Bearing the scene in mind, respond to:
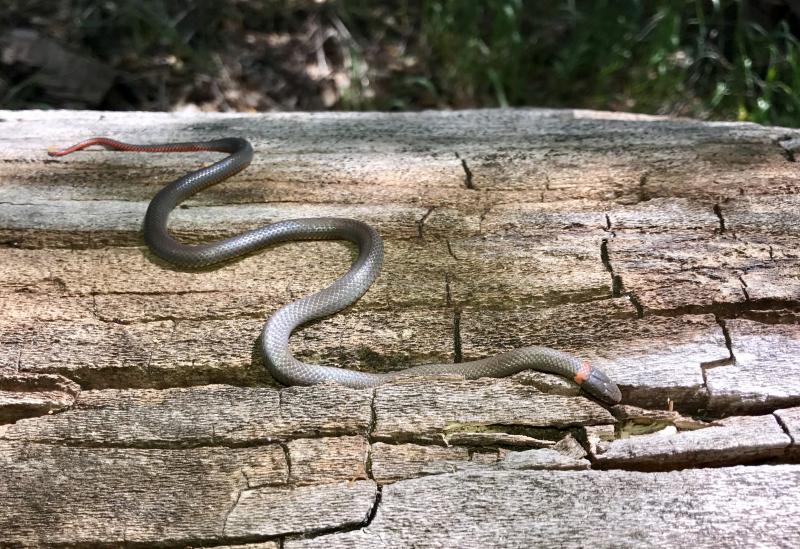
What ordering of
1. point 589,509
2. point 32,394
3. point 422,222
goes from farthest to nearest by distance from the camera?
point 422,222, point 32,394, point 589,509

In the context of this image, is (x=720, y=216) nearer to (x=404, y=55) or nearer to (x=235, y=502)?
(x=235, y=502)

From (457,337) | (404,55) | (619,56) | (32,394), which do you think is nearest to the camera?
(32,394)

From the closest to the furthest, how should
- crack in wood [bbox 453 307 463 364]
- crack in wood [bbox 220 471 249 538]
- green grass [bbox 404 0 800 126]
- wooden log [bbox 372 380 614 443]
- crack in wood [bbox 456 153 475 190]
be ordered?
crack in wood [bbox 220 471 249 538], wooden log [bbox 372 380 614 443], crack in wood [bbox 453 307 463 364], crack in wood [bbox 456 153 475 190], green grass [bbox 404 0 800 126]

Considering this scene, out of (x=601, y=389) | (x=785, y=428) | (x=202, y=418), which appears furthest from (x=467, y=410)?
(x=785, y=428)

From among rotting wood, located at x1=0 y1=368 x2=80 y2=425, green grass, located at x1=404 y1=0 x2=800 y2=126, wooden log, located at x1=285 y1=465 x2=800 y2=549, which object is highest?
green grass, located at x1=404 y1=0 x2=800 y2=126

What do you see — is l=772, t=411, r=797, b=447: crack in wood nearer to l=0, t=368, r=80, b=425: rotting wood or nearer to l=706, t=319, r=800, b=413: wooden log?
l=706, t=319, r=800, b=413: wooden log

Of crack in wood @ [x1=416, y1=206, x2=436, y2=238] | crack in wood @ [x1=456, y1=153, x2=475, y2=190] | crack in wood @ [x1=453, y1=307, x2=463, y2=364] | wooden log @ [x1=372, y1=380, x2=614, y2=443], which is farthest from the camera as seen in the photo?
crack in wood @ [x1=456, y1=153, x2=475, y2=190]

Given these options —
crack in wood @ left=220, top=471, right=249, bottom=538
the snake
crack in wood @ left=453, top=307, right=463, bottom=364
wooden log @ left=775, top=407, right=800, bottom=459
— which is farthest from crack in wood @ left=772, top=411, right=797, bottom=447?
crack in wood @ left=220, top=471, right=249, bottom=538
